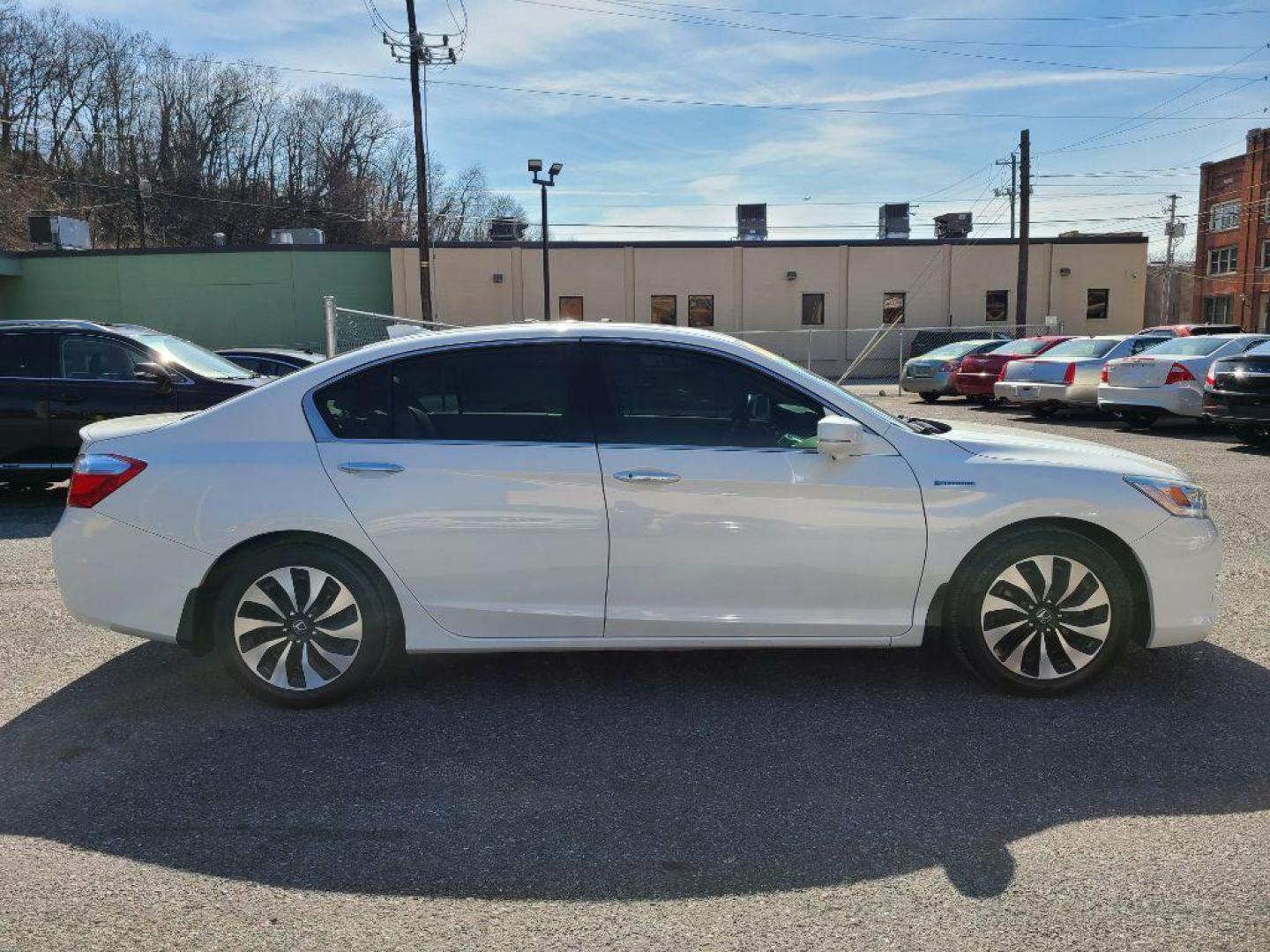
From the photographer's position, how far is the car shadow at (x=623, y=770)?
2.88 m

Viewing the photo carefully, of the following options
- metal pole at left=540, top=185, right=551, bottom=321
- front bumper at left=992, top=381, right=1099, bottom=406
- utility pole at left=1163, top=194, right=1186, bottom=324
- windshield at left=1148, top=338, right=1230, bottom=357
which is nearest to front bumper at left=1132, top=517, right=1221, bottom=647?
windshield at left=1148, top=338, right=1230, bottom=357

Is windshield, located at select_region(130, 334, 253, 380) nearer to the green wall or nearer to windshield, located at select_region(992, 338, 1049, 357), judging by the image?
windshield, located at select_region(992, 338, 1049, 357)

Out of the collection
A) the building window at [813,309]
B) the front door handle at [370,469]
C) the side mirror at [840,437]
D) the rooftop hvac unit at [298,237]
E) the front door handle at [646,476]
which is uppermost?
the rooftop hvac unit at [298,237]

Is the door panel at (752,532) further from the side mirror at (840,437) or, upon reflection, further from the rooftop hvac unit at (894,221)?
A: the rooftop hvac unit at (894,221)

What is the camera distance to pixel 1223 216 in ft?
176

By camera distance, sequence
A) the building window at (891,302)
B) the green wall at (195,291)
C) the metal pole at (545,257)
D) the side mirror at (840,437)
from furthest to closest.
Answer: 1. the building window at (891,302)
2. the green wall at (195,291)
3. the metal pole at (545,257)
4. the side mirror at (840,437)

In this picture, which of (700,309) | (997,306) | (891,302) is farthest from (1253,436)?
(997,306)

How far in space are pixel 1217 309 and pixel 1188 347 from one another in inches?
1873

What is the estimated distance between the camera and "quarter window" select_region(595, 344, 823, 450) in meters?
3.99

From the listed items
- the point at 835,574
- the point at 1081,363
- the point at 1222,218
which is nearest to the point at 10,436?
the point at 835,574

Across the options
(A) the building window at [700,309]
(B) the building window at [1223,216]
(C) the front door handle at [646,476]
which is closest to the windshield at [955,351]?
(A) the building window at [700,309]

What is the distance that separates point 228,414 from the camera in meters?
4.04

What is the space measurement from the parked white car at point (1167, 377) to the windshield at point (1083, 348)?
2.38 metres

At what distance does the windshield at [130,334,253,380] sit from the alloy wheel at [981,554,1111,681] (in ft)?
25.2
